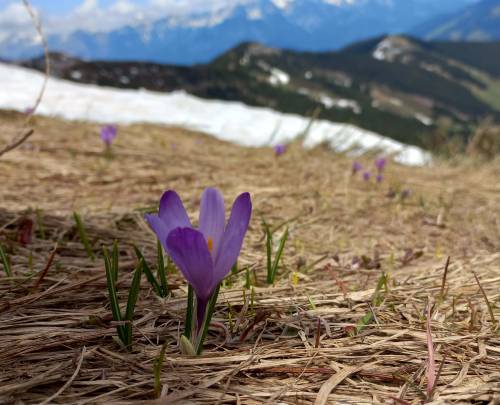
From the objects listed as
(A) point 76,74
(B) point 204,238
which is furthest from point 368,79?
(B) point 204,238

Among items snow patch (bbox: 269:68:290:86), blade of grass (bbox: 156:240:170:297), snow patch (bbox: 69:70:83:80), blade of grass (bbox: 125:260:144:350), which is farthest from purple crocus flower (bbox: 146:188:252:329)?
snow patch (bbox: 269:68:290:86)

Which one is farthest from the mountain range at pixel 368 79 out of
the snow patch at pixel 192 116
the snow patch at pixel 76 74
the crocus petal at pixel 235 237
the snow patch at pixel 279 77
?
the crocus petal at pixel 235 237

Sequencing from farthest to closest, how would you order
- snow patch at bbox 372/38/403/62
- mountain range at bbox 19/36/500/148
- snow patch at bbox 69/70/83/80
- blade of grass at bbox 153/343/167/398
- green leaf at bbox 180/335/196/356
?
snow patch at bbox 372/38/403/62, mountain range at bbox 19/36/500/148, snow patch at bbox 69/70/83/80, green leaf at bbox 180/335/196/356, blade of grass at bbox 153/343/167/398

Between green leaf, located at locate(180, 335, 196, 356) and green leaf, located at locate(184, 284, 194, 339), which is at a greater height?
green leaf, located at locate(184, 284, 194, 339)

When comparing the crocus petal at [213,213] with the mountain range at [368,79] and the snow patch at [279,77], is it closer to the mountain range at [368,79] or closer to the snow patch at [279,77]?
the mountain range at [368,79]

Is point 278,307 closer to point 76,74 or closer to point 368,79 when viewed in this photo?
point 76,74

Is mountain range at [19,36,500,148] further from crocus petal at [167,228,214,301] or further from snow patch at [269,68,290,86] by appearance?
crocus petal at [167,228,214,301]
